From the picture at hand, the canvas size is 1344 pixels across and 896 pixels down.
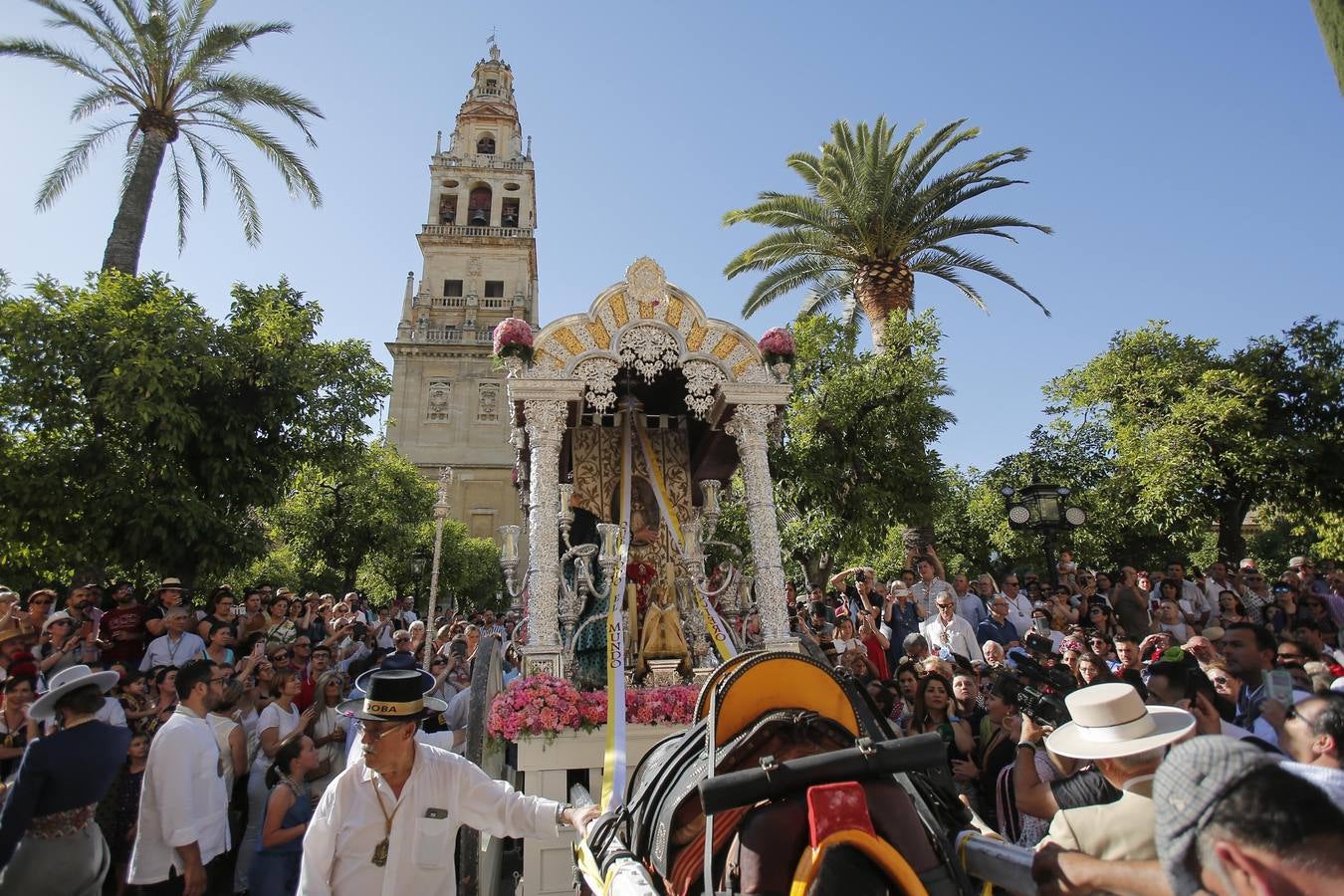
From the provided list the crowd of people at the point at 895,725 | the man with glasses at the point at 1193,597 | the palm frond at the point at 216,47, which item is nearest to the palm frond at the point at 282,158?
the palm frond at the point at 216,47

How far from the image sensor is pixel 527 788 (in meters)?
6.04

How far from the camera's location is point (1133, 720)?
2.50 metres

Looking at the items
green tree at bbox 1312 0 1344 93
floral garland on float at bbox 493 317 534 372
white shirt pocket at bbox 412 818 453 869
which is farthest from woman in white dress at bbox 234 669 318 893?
green tree at bbox 1312 0 1344 93

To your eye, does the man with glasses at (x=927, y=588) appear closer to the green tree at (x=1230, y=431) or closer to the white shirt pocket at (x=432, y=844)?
the white shirt pocket at (x=432, y=844)

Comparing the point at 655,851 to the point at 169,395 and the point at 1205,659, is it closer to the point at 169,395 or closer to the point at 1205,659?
the point at 1205,659

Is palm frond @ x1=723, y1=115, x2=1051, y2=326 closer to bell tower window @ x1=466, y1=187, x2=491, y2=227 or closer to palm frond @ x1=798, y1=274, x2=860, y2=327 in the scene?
palm frond @ x1=798, y1=274, x2=860, y2=327

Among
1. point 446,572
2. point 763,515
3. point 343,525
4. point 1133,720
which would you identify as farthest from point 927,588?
point 446,572

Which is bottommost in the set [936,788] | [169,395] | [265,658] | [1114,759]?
[936,788]

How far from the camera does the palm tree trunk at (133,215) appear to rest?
12.8 metres

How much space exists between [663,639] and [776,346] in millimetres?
3430

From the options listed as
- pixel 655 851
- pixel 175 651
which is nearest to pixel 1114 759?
pixel 655 851

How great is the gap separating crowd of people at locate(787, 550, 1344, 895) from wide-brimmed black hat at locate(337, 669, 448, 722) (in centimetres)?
243

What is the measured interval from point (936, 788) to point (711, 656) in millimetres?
5065

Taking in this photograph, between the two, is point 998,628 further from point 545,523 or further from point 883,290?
point 883,290
